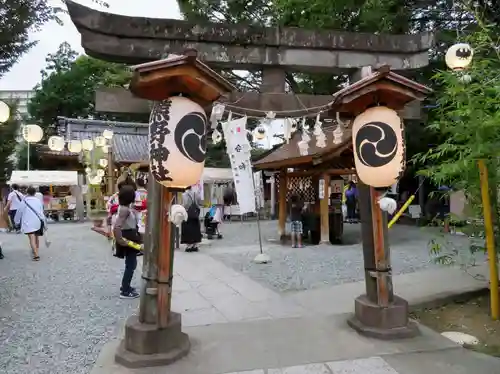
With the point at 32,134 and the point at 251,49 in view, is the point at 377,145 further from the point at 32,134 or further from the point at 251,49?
the point at 32,134

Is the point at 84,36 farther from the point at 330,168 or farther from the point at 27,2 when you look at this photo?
the point at 330,168

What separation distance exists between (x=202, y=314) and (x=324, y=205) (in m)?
7.10

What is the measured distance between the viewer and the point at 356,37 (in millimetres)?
6504

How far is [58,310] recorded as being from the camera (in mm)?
5914

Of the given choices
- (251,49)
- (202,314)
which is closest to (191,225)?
(202,314)

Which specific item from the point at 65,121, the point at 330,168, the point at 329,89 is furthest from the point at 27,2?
the point at 65,121

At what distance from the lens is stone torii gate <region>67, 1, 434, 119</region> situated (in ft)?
18.1

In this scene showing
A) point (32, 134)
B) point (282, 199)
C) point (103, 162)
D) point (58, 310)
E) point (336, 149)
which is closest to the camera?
point (58, 310)

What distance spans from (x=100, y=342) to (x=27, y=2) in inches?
174

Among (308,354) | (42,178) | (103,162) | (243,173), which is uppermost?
(103,162)

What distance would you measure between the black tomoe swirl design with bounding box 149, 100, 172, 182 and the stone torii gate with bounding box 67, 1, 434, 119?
184cm

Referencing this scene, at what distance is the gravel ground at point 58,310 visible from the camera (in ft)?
13.8

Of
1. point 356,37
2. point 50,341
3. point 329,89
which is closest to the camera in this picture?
point 50,341

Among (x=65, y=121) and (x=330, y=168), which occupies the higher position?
(x=65, y=121)
